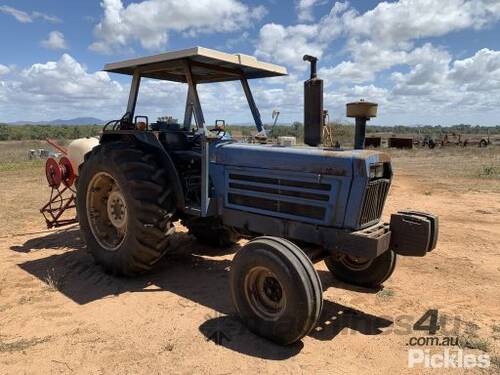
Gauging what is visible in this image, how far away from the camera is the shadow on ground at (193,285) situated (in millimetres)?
4043

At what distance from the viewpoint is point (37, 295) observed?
500cm

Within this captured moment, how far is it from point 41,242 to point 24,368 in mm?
3940

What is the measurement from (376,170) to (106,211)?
3.62 metres

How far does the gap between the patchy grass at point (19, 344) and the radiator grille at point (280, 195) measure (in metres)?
2.39

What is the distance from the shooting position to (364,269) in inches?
202

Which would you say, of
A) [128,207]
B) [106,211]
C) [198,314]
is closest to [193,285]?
[198,314]

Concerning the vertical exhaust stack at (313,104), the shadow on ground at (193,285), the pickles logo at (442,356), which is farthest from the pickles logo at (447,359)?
the vertical exhaust stack at (313,104)

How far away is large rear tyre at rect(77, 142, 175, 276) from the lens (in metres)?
4.98

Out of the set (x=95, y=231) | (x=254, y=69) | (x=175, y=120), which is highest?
(x=254, y=69)

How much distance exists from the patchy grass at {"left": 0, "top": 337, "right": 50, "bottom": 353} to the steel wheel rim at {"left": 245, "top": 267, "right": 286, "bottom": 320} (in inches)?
75.5

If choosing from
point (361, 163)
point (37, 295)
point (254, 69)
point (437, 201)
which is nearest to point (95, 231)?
point (37, 295)

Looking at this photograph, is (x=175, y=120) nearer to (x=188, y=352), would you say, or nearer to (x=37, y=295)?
(x=37, y=295)

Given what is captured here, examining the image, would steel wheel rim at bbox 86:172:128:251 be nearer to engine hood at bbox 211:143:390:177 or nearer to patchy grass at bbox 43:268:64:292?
patchy grass at bbox 43:268:64:292

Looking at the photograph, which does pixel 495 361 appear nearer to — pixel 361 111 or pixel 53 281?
pixel 361 111
